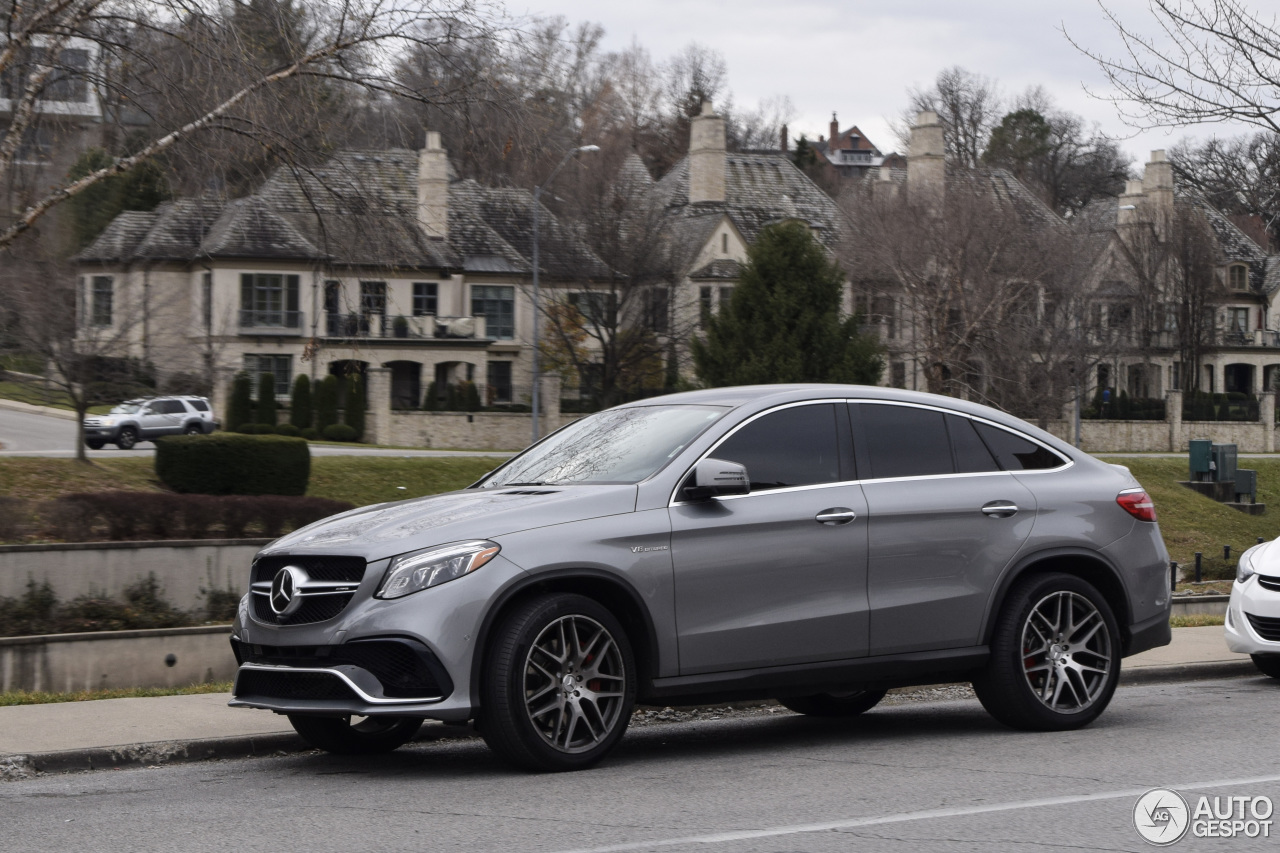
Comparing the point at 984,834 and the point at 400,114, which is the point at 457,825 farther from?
the point at 400,114

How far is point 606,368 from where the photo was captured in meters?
51.9

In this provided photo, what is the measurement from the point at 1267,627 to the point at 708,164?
56414mm

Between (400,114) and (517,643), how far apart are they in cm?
1227

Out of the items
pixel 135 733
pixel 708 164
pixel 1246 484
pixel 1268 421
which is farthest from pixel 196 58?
pixel 1268 421

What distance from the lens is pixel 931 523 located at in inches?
327

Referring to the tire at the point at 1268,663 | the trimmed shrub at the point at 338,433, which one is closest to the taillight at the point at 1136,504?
the tire at the point at 1268,663

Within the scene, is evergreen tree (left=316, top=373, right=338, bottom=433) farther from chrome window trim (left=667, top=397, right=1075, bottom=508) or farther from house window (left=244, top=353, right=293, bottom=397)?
chrome window trim (left=667, top=397, right=1075, bottom=508)

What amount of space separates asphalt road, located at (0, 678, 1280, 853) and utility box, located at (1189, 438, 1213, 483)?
35.1 m

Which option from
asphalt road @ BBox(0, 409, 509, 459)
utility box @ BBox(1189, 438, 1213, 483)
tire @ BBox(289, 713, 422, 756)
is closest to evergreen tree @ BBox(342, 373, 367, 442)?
asphalt road @ BBox(0, 409, 509, 459)

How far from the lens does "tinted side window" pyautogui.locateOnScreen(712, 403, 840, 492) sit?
26.3 ft

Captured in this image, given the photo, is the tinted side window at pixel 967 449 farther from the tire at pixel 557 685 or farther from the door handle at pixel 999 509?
the tire at pixel 557 685

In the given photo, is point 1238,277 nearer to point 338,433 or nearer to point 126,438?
point 338,433

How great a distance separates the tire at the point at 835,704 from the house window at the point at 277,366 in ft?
166

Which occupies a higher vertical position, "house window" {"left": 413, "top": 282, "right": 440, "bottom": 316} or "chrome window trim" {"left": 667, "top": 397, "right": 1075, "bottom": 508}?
"house window" {"left": 413, "top": 282, "right": 440, "bottom": 316}
